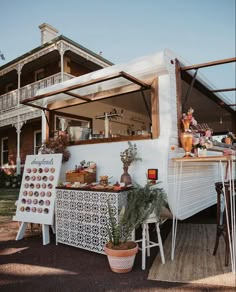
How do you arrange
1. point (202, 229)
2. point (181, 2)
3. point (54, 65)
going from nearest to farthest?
1. point (202, 229)
2. point (181, 2)
3. point (54, 65)

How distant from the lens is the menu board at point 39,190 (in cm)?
396

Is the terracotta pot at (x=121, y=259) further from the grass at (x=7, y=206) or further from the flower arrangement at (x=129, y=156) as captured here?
the grass at (x=7, y=206)

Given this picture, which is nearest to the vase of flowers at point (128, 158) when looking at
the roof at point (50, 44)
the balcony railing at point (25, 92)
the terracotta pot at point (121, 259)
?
the terracotta pot at point (121, 259)

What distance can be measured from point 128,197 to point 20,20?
5.89 metres

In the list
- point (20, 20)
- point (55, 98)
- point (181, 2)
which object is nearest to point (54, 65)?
point (20, 20)

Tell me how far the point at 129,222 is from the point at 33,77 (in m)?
11.4

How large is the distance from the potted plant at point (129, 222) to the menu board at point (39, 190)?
1165mm

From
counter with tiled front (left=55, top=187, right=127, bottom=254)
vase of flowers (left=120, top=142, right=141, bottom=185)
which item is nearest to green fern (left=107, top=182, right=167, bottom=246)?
counter with tiled front (left=55, top=187, right=127, bottom=254)

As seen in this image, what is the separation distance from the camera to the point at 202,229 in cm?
458

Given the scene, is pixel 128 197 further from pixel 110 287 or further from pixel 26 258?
pixel 26 258

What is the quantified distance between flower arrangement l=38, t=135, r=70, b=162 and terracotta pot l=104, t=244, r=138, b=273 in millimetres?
2156

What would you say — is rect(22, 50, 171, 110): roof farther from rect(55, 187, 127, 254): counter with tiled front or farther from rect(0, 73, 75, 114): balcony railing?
rect(0, 73, 75, 114): balcony railing

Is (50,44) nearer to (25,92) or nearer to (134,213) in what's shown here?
(25,92)

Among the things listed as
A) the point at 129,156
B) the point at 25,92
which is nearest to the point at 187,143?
the point at 129,156
